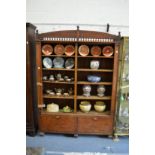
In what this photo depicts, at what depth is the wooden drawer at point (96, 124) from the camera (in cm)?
306

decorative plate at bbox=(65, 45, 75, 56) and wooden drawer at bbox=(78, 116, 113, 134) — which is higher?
decorative plate at bbox=(65, 45, 75, 56)

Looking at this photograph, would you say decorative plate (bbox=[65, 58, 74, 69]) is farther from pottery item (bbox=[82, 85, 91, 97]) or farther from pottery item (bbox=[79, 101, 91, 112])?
pottery item (bbox=[79, 101, 91, 112])

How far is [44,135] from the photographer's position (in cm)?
313

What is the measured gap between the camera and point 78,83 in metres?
3.09

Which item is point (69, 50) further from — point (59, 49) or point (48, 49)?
point (48, 49)

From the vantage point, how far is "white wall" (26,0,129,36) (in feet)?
10.1

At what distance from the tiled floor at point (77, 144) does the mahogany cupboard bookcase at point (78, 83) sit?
3.7 inches

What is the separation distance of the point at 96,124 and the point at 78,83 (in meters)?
0.70

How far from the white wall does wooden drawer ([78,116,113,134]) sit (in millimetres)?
1395

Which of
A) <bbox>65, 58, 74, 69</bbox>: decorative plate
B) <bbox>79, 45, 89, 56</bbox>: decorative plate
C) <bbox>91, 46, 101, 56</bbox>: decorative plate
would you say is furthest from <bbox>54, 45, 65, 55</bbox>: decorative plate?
<bbox>91, 46, 101, 56</bbox>: decorative plate

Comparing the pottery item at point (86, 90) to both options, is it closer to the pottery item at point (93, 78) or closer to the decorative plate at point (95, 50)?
the pottery item at point (93, 78)

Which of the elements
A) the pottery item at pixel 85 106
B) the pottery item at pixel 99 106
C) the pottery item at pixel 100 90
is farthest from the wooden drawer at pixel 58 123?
the pottery item at pixel 100 90
